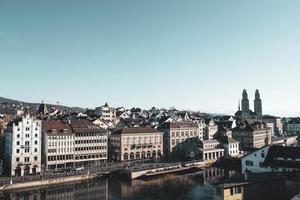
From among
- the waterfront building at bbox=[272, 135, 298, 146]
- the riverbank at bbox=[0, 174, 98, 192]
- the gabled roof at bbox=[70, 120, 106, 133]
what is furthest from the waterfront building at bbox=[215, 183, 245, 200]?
the waterfront building at bbox=[272, 135, 298, 146]

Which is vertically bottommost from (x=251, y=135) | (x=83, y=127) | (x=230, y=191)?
(x=230, y=191)

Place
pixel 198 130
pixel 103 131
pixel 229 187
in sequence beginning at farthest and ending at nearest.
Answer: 1. pixel 198 130
2. pixel 103 131
3. pixel 229 187

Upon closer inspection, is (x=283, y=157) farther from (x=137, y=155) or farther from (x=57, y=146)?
(x=57, y=146)

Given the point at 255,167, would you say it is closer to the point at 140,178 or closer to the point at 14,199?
the point at 140,178

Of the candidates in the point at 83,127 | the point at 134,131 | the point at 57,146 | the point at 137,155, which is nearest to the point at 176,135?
the point at 137,155

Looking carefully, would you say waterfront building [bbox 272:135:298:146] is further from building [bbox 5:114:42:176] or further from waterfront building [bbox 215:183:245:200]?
waterfront building [bbox 215:183:245:200]

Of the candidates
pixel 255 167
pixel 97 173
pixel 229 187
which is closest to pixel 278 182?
pixel 229 187
